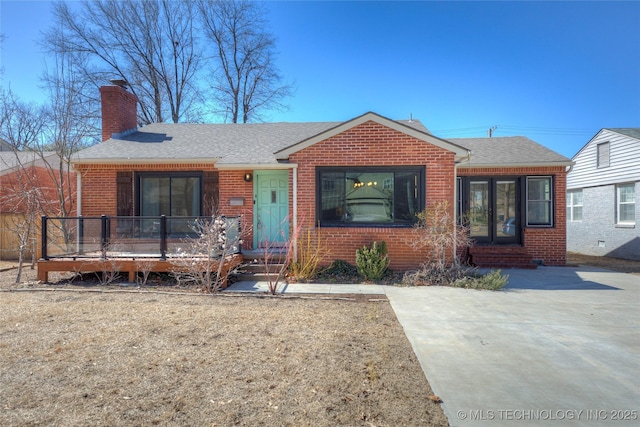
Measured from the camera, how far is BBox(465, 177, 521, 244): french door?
10414 mm

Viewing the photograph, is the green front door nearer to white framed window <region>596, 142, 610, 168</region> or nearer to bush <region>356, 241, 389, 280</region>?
bush <region>356, 241, 389, 280</region>

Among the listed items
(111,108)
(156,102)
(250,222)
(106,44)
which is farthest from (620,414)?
(106,44)

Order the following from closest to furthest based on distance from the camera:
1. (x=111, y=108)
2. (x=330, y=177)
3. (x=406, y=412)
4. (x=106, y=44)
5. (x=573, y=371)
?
(x=406, y=412) < (x=573, y=371) < (x=330, y=177) < (x=111, y=108) < (x=106, y=44)

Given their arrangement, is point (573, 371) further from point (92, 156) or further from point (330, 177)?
point (92, 156)

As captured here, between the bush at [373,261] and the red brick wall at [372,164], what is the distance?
0.39m

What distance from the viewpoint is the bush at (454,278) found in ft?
23.4

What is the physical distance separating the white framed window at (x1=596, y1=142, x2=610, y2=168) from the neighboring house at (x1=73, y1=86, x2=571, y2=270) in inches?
182

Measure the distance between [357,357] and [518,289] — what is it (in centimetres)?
503

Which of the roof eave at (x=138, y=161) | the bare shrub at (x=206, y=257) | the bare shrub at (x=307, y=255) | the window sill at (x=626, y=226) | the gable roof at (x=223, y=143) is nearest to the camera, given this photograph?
the bare shrub at (x=206, y=257)

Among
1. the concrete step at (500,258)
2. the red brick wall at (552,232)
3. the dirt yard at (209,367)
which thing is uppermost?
the red brick wall at (552,232)

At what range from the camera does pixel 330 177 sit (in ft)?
27.5

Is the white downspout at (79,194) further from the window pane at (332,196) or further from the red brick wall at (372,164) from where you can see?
the window pane at (332,196)

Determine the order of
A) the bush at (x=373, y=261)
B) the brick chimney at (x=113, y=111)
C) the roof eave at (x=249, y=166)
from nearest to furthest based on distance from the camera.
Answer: the bush at (x=373, y=261) → the roof eave at (x=249, y=166) → the brick chimney at (x=113, y=111)

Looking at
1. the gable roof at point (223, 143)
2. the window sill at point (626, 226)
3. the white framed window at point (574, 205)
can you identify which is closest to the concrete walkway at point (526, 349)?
the gable roof at point (223, 143)
